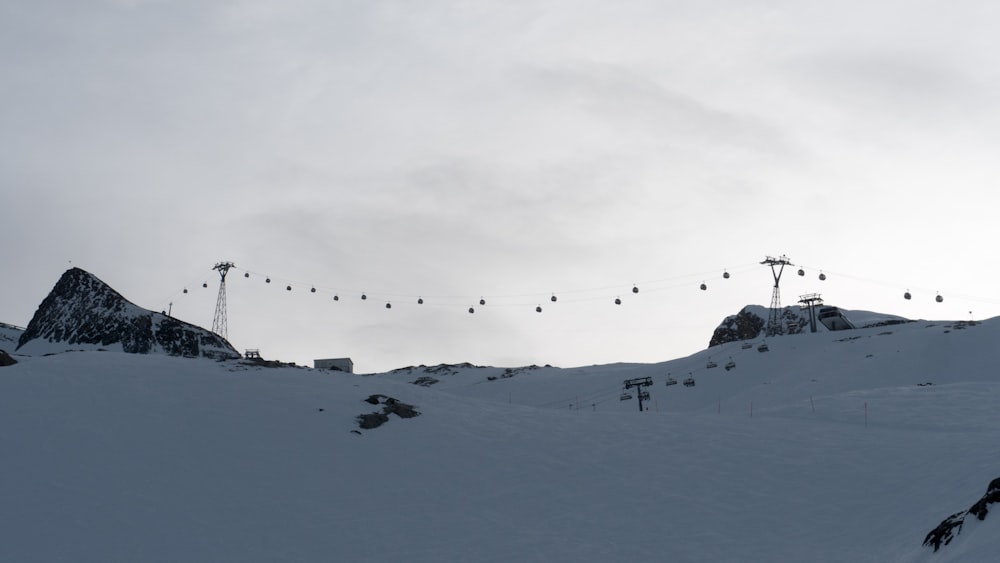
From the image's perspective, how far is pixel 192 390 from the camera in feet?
155

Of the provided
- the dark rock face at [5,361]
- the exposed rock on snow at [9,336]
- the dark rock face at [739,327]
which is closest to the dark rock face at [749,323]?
the dark rock face at [739,327]

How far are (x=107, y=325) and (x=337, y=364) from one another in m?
58.3

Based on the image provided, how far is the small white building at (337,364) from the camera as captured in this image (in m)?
93.1

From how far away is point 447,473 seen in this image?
3703 centimetres

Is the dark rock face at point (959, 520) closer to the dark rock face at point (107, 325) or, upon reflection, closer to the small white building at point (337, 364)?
the small white building at point (337, 364)

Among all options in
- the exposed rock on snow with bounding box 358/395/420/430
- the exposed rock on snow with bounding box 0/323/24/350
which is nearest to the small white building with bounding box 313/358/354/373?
the exposed rock on snow with bounding box 358/395/420/430

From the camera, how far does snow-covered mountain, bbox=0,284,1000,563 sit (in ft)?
88.6

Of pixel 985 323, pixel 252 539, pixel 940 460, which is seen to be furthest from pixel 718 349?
pixel 252 539

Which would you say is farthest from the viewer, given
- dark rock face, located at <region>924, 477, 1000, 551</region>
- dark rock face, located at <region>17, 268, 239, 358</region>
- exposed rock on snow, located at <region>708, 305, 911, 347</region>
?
exposed rock on snow, located at <region>708, 305, 911, 347</region>

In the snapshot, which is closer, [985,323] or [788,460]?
[788,460]

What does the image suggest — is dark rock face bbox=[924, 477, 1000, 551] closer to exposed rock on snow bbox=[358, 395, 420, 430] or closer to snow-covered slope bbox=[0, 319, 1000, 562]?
snow-covered slope bbox=[0, 319, 1000, 562]

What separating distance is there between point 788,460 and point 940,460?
6045 mm

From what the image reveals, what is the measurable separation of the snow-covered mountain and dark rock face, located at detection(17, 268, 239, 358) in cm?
7770

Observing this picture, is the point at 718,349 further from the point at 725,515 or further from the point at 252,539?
the point at 252,539
